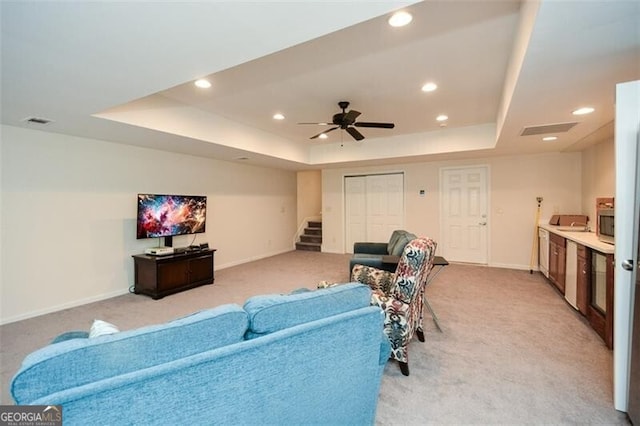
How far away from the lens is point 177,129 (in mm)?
3871

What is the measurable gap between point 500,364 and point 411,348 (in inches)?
27.2

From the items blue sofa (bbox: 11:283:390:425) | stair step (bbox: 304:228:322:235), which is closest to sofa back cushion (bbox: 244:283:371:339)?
blue sofa (bbox: 11:283:390:425)

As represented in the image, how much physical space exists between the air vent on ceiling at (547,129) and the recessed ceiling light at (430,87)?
1.36 meters

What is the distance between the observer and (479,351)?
2.59 meters

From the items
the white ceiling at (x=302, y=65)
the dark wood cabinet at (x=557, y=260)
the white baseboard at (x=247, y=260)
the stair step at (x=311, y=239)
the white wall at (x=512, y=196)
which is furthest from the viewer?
the stair step at (x=311, y=239)

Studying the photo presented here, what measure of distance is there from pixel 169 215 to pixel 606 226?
217 inches

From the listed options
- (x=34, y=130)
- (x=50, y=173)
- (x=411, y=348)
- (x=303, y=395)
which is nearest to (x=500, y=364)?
(x=411, y=348)

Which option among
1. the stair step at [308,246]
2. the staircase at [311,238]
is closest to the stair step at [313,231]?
the staircase at [311,238]

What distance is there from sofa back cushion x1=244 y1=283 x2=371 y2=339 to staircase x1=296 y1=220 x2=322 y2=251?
643cm

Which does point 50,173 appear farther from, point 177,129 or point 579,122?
point 579,122

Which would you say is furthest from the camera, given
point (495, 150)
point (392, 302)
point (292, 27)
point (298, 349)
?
point (495, 150)

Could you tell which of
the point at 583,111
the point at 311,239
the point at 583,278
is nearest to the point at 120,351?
the point at 583,278

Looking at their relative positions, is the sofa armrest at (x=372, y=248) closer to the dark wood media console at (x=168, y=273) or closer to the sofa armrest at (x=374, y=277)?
the sofa armrest at (x=374, y=277)

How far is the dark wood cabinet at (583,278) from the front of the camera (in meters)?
3.13
